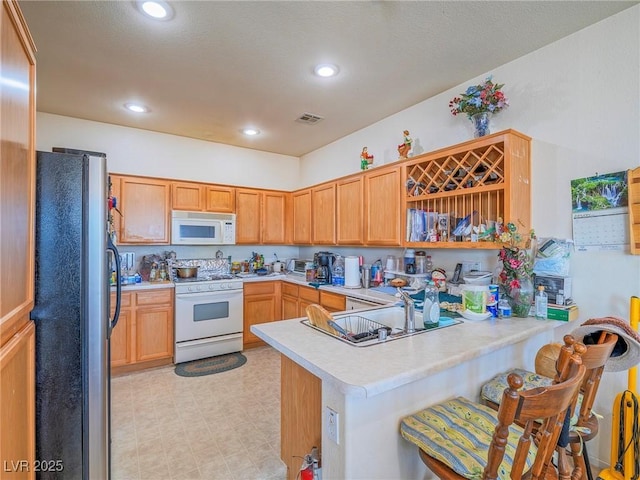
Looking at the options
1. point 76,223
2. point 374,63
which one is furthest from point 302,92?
point 76,223

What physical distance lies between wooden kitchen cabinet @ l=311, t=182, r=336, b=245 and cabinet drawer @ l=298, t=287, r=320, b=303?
0.63 m

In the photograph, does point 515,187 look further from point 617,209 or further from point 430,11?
point 430,11

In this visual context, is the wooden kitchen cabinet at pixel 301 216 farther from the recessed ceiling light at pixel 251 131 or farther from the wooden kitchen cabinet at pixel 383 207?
the wooden kitchen cabinet at pixel 383 207

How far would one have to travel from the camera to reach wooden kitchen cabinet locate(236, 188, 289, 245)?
173 inches

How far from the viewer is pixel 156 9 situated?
184 centimetres

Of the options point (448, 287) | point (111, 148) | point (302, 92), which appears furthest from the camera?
point (111, 148)

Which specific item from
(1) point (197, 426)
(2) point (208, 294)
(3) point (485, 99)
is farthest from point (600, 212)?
(2) point (208, 294)

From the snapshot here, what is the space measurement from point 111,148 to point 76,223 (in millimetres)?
2823

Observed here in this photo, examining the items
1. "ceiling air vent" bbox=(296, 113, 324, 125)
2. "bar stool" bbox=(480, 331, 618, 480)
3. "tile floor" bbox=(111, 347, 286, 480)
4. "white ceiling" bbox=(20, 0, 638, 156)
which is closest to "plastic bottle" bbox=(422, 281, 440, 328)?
"bar stool" bbox=(480, 331, 618, 480)

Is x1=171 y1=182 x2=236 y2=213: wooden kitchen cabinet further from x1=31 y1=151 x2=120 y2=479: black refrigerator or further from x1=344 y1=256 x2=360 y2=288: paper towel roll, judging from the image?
x1=31 y1=151 x2=120 y2=479: black refrigerator

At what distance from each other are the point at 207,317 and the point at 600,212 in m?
3.77

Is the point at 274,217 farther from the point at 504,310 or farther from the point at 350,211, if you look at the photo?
the point at 504,310

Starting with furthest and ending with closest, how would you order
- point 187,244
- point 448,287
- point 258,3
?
point 187,244
point 448,287
point 258,3

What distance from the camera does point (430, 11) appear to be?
1851 millimetres
